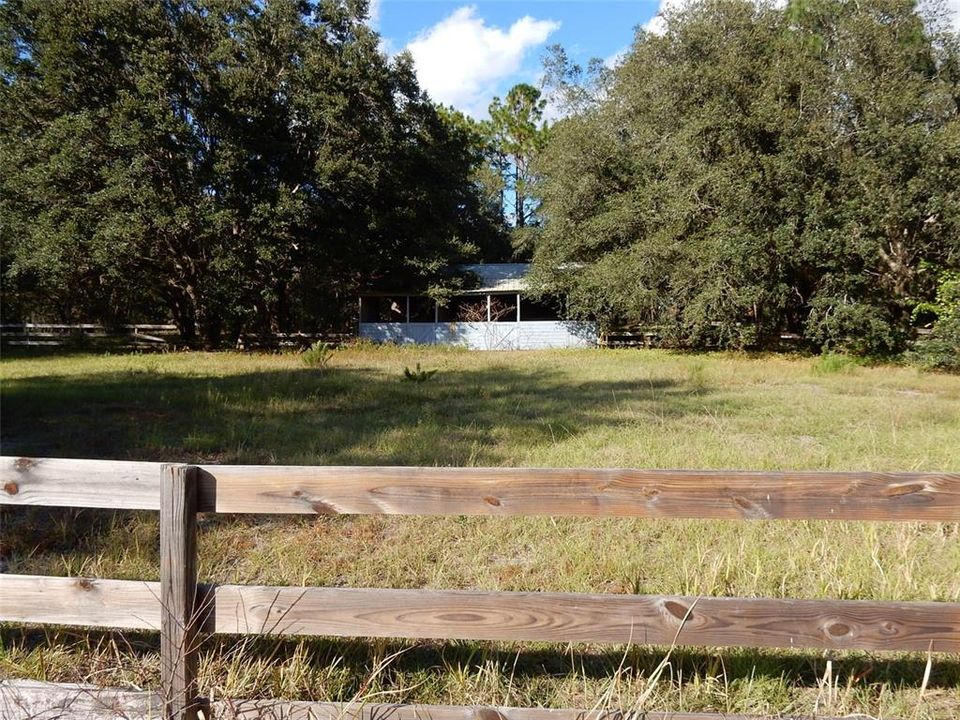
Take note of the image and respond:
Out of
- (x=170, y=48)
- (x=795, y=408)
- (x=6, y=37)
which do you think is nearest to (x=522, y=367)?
(x=795, y=408)

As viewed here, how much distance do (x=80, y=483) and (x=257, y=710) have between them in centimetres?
116

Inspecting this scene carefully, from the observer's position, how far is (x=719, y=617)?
2.35 metres

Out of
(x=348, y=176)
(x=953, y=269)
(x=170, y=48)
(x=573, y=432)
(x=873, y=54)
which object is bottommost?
(x=573, y=432)

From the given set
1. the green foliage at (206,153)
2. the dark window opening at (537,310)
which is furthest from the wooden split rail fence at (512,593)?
the dark window opening at (537,310)

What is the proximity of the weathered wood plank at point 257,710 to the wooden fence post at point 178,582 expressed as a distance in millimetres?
113

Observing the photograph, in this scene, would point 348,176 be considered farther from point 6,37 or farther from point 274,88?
point 6,37

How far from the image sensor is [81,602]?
2.52 m

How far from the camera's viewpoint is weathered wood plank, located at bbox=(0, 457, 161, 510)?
96.8 inches

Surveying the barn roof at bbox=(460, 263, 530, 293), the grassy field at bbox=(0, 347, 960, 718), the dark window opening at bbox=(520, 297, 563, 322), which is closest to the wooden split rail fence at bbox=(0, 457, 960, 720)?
the grassy field at bbox=(0, 347, 960, 718)

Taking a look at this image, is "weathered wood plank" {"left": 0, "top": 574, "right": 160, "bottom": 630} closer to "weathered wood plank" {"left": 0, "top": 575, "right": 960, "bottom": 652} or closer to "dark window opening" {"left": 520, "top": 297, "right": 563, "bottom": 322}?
"weathered wood plank" {"left": 0, "top": 575, "right": 960, "bottom": 652}

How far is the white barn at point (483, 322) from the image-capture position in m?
29.0

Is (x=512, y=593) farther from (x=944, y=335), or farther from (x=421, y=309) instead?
(x=421, y=309)

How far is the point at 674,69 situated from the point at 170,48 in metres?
18.2

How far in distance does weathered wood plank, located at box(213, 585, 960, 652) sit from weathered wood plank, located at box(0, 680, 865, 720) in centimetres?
25
